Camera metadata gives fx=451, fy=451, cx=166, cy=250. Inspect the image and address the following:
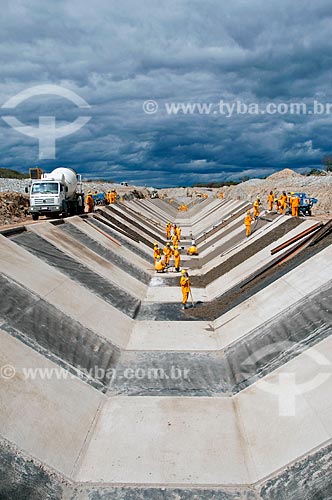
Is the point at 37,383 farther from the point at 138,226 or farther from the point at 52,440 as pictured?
the point at 138,226

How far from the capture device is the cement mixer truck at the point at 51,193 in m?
26.1

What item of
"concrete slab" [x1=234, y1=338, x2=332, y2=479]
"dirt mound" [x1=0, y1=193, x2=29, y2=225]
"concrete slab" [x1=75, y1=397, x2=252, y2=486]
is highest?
"dirt mound" [x1=0, y1=193, x2=29, y2=225]

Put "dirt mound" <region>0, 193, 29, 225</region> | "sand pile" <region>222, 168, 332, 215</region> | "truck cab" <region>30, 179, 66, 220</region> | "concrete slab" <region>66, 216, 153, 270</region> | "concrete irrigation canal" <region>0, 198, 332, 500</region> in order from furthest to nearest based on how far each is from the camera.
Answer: "sand pile" <region>222, 168, 332, 215</region>, "dirt mound" <region>0, 193, 29, 225</region>, "truck cab" <region>30, 179, 66, 220</region>, "concrete slab" <region>66, 216, 153, 270</region>, "concrete irrigation canal" <region>0, 198, 332, 500</region>

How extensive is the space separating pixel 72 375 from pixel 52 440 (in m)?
2.31

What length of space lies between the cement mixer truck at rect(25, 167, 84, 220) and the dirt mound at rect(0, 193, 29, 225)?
6.68 ft

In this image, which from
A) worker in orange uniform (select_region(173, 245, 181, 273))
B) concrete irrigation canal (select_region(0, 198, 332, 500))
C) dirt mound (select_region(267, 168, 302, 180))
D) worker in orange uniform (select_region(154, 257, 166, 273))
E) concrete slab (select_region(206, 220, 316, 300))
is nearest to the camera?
concrete irrigation canal (select_region(0, 198, 332, 500))

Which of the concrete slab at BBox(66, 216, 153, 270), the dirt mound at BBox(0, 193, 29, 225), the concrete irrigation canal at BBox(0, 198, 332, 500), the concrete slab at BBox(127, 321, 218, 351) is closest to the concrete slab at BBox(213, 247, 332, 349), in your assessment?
the concrete irrigation canal at BBox(0, 198, 332, 500)

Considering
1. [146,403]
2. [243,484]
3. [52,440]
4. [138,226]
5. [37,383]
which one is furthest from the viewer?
[138,226]

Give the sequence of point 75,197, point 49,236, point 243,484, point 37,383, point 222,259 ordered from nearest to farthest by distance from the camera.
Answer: point 243,484, point 37,383, point 49,236, point 222,259, point 75,197

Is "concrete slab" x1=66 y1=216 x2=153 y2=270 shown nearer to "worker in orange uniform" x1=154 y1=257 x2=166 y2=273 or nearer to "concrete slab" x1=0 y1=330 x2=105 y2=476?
"worker in orange uniform" x1=154 y1=257 x2=166 y2=273

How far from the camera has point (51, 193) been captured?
26422 millimetres

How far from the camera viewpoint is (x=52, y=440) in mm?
7539

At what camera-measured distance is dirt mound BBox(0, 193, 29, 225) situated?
27638 mm

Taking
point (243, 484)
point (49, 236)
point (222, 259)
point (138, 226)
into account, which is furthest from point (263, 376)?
point (138, 226)
